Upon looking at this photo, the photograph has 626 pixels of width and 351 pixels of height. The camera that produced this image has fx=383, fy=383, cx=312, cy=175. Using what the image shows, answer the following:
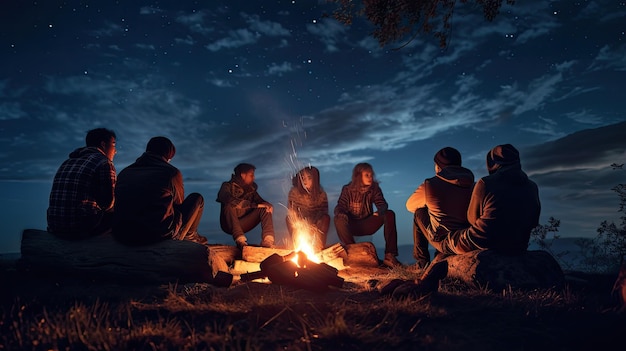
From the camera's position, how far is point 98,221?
613cm

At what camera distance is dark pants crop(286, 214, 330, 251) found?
9850 mm

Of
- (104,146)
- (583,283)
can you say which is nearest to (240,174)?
(104,146)

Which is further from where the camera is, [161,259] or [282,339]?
[161,259]

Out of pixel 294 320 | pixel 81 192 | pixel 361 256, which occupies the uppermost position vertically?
pixel 81 192

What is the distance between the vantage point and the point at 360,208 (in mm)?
10086

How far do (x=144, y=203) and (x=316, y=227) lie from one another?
5037 mm

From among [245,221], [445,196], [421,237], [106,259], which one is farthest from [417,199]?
[106,259]

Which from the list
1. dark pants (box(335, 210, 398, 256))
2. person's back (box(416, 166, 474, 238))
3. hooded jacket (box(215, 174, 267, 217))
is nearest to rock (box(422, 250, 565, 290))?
person's back (box(416, 166, 474, 238))

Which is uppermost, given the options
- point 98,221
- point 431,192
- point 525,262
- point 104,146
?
point 104,146

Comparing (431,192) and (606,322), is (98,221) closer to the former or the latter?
(431,192)

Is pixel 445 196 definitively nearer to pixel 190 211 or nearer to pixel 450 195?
pixel 450 195

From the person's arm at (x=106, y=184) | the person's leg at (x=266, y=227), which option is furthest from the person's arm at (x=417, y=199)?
the person's arm at (x=106, y=184)

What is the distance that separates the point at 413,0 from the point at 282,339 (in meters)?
7.78

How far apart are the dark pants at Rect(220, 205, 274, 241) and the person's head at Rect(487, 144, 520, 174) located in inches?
225
